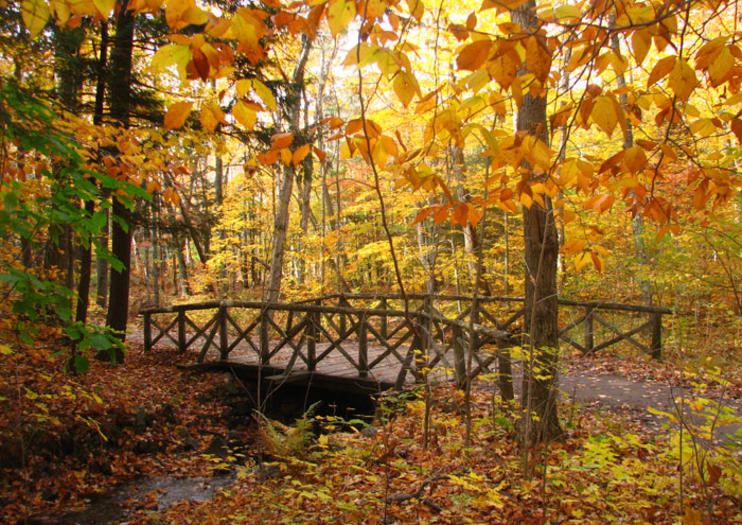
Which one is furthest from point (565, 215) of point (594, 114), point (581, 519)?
point (581, 519)

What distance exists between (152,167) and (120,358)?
18.9 ft

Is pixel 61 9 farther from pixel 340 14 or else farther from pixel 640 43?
pixel 640 43

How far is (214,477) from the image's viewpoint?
A: 18.9ft

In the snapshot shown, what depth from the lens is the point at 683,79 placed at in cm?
145

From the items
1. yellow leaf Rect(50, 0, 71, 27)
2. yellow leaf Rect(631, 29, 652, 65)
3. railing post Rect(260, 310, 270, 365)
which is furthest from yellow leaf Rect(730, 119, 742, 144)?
railing post Rect(260, 310, 270, 365)

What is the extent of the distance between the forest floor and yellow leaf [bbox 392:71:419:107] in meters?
2.03

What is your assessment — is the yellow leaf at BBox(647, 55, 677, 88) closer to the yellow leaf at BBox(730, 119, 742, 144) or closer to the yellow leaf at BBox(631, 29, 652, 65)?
the yellow leaf at BBox(631, 29, 652, 65)

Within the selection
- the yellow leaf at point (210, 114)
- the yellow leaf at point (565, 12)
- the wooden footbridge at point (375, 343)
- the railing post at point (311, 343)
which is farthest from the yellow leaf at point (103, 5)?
the railing post at point (311, 343)

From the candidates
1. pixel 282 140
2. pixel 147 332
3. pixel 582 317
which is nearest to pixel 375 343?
pixel 582 317

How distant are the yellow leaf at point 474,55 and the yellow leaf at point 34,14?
1.37 meters

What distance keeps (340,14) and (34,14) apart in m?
1.03

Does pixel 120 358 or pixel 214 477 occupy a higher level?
pixel 120 358

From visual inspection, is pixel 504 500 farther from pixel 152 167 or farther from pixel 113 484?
pixel 113 484

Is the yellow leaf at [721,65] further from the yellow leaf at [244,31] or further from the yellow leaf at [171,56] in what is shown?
the yellow leaf at [171,56]
